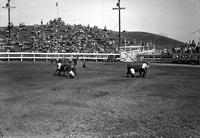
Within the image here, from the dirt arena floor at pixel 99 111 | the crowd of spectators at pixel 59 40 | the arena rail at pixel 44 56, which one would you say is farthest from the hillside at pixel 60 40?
the dirt arena floor at pixel 99 111

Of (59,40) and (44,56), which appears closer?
(44,56)

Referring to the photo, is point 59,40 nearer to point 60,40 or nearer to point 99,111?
point 60,40

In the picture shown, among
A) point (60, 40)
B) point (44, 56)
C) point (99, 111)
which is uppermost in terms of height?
point (60, 40)

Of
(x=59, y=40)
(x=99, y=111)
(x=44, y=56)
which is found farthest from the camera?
(x=59, y=40)

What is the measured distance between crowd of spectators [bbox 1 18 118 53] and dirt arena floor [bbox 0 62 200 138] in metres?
31.5

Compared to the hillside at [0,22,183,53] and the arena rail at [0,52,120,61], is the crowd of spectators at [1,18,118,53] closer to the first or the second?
the hillside at [0,22,183,53]

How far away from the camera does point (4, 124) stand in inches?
401

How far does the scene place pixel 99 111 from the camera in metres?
12.0

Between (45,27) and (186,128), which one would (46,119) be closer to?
(186,128)

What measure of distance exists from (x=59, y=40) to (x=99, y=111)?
169 feet

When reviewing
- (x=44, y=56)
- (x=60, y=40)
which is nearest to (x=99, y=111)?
(x=44, y=56)

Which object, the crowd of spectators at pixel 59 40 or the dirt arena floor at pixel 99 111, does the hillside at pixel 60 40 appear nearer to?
the crowd of spectators at pixel 59 40

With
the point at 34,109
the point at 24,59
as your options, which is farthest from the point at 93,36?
the point at 34,109

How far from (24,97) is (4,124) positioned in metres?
4.84
